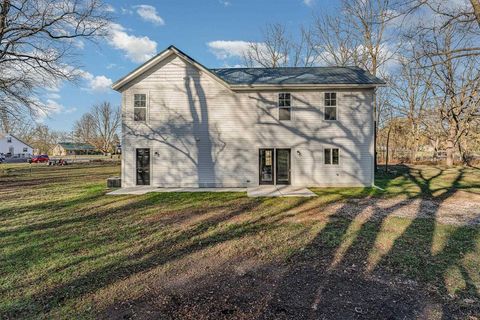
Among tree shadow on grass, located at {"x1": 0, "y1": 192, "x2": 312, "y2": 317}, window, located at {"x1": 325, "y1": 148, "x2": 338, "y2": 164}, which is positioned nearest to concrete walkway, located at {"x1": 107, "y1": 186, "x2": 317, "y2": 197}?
window, located at {"x1": 325, "y1": 148, "x2": 338, "y2": 164}

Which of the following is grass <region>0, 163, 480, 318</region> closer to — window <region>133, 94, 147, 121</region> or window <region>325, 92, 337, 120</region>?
window <region>133, 94, 147, 121</region>

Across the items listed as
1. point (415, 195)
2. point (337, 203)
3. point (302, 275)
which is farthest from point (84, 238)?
point (415, 195)

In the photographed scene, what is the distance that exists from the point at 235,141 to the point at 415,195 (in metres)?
8.64

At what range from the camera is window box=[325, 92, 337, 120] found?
13930 millimetres

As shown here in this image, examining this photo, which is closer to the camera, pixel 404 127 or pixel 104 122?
pixel 404 127

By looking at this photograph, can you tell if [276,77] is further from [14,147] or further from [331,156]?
[14,147]

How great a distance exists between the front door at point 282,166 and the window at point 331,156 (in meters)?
2.07

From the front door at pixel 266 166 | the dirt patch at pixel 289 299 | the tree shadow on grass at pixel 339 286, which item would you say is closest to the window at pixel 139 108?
the front door at pixel 266 166

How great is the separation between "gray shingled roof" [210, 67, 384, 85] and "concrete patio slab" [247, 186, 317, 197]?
549cm

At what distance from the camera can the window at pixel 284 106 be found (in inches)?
553

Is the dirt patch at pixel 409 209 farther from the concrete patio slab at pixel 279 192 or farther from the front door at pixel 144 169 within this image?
the front door at pixel 144 169

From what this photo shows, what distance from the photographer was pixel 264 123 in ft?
46.1

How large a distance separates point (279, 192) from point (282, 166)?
7.56ft

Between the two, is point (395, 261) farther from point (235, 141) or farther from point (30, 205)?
point (30, 205)
